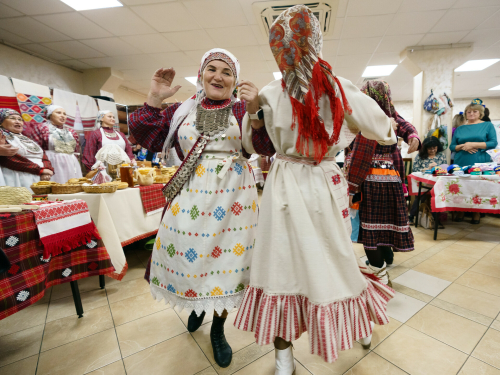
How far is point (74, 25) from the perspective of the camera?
3879mm

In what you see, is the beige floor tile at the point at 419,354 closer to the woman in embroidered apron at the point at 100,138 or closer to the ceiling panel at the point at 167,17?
the woman in embroidered apron at the point at 100,138

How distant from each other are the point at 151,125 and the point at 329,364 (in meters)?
1.52

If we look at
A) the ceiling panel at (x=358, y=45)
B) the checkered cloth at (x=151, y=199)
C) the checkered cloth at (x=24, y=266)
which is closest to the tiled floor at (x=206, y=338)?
the checkered cloth at (x=24, y=266)

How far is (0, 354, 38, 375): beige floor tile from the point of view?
1283 millimetres

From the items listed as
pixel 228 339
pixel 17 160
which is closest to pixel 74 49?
pixel 17 160

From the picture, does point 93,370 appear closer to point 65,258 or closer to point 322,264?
point 65,258

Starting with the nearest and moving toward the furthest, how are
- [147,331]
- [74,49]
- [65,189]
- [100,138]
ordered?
[147,331]
[65,189]
[100,138]
[74,49]

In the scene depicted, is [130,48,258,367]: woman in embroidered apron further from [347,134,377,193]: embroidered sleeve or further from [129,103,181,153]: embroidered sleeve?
[347,134,377,193]: embroidered sleeve

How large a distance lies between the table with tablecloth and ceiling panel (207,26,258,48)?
10.1 feet

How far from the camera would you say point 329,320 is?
85 centimetres

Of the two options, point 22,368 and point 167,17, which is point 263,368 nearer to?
point 22,368

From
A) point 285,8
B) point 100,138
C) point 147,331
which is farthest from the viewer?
point 285,8

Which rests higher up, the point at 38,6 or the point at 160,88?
the point at 38,6

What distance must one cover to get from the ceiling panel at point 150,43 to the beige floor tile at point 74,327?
14.0ft
